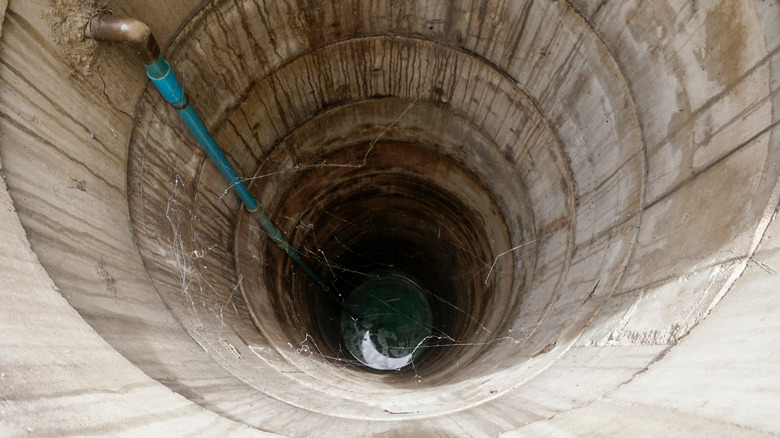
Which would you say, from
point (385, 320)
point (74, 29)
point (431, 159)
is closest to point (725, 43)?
point (431, 159)

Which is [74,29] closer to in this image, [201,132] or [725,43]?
[201,132]

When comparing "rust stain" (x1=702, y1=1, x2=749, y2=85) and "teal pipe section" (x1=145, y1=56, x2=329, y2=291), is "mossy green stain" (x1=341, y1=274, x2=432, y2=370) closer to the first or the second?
"teal pipe section" (x1=145, y1=56, x2=329, y2=291)

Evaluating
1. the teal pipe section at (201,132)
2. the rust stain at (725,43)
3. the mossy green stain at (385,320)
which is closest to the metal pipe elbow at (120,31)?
the teal pipe section at (201,132)

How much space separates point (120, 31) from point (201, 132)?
1059mm

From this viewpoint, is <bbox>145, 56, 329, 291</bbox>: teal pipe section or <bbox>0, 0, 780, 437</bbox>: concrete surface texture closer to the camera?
<bbox>0, 0, 780, 437</bbox>: concrete surface texture

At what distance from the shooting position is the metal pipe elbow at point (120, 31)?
2670mm

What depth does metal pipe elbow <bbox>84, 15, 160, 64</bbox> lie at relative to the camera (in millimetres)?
2670

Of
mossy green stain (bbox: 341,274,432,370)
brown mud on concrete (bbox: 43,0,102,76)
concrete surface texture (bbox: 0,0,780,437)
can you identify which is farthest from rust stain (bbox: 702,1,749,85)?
mossy green stain (bbox: 341,274,432,370)

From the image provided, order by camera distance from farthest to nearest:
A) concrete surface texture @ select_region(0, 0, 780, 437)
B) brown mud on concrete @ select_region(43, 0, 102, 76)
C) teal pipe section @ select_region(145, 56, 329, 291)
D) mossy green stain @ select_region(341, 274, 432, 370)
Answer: mossy green stain @ select_region(341, 274, 432, 370)
teal pipe section @ select_region(145, 56, 329, 291)
brown mud on concrete @ select_region(43, 0, 102, 76)
concrete surface texture @ select_region(0, 0, 780, 437)

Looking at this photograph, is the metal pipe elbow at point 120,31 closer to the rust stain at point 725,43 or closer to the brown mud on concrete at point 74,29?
the brown mud on concrete at point 74,29

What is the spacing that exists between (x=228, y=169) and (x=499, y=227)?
358cm

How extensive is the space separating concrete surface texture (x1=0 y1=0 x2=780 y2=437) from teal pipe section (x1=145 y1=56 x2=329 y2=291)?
172 mm

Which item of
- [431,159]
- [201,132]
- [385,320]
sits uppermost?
[431,159]

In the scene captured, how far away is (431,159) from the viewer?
19.7ft
